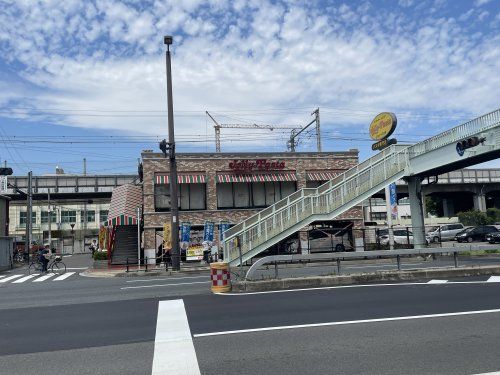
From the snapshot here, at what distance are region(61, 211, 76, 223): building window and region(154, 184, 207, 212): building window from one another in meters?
43.6

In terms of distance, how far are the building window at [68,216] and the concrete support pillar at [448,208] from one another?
6460 centimetres

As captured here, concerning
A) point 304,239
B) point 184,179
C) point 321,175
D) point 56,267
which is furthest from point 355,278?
point 56,267

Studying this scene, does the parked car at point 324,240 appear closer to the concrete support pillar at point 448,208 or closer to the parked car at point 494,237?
the parked car at point 494,237

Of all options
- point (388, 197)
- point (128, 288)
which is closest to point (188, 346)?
point (128, 288)

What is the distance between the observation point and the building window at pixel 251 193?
106 feet

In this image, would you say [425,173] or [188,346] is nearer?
[188,346]

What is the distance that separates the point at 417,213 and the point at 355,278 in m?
13.7

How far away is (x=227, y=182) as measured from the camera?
105 ft

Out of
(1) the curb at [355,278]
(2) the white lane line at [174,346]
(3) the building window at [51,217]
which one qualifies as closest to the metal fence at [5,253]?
(1) the curb at [355,278]

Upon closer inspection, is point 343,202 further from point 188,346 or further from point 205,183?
point 188,346

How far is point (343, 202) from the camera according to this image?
932 inches

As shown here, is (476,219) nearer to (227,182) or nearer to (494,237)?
(494,237)

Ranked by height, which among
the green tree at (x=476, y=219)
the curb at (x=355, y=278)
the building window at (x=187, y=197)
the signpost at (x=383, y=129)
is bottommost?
the curb at (x=355, y=278)

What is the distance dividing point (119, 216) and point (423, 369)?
84.5 feet
